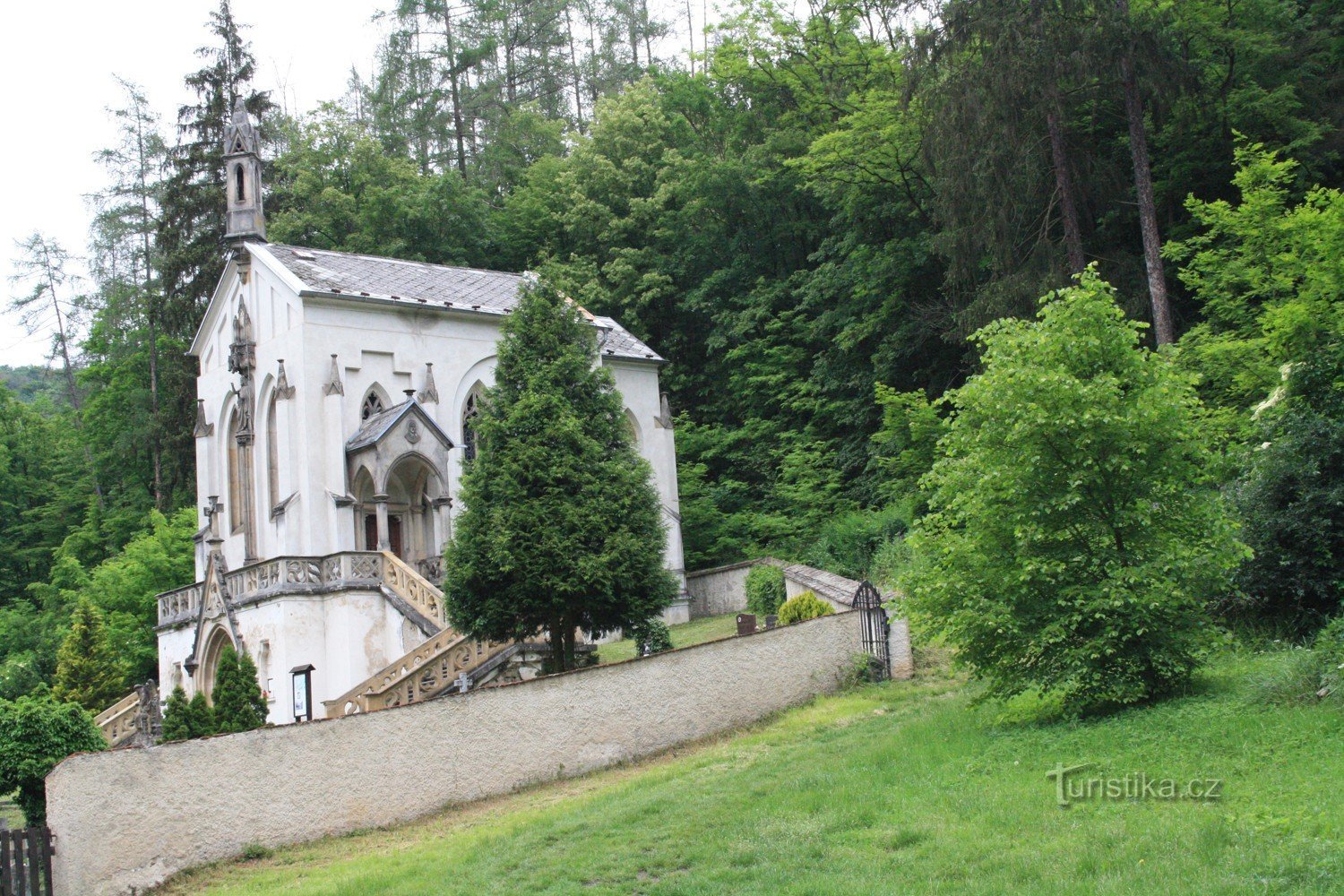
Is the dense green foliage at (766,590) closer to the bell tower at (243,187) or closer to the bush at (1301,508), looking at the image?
the bush at (1301,508)

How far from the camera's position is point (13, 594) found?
6012 centimetres

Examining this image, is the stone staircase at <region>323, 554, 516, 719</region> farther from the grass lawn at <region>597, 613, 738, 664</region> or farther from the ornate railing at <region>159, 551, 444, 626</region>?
the grass lawn at <region>597, 613, 738, 664</region>

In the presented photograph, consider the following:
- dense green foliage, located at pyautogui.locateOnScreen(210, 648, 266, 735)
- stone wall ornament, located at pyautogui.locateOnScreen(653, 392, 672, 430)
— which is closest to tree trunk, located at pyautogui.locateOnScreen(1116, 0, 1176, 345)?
stone wall ornament, located at pyautogui.locateOnScreen(653, 392, 672, 430)

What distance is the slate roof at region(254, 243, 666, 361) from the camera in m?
33.6

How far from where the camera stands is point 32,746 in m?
17.0

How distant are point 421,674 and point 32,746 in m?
7.27

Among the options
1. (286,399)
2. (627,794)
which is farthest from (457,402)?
(627,794)

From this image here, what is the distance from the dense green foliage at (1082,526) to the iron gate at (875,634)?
265 inches

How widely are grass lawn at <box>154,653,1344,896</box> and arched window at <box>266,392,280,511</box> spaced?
17.6 m

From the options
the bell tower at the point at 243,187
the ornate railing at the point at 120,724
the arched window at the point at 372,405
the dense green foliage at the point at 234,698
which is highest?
the bell tower at the point at 243,187

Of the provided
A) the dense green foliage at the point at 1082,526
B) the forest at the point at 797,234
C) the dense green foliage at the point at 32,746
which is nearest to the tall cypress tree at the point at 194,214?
the forest at the point at 797,234

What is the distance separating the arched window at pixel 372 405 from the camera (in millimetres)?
33125

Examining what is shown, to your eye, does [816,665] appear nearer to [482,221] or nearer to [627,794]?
[627,794]

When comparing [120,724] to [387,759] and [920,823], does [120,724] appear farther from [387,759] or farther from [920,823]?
[920,823]
